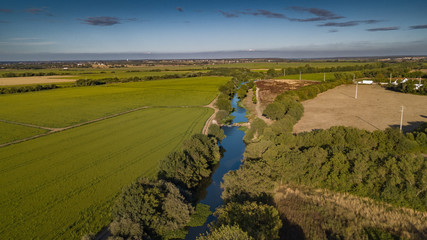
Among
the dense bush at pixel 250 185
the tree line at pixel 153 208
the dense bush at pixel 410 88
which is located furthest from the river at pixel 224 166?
the dense bush at pixel 410 88

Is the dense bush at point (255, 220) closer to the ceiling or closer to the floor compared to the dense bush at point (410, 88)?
closer to the floor

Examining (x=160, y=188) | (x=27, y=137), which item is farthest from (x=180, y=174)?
(x=27, y=137)

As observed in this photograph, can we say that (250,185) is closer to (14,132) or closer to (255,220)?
(255,220)

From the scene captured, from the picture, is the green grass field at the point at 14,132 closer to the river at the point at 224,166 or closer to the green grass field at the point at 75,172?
the green grass field at the point at 75,172

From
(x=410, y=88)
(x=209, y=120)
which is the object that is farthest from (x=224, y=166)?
(x=410, y=88)

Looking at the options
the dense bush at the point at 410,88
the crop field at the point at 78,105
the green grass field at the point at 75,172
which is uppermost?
the dense bush at the point at 410,88

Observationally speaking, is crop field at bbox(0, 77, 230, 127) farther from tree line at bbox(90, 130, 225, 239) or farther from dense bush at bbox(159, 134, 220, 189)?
tree line at bbox(90, 130, 225, 239)

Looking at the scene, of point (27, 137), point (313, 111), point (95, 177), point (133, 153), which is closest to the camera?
point (95, 177)

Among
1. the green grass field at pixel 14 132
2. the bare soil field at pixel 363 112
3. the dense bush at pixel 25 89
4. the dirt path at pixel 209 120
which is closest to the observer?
the green grass field at pixel 14 132

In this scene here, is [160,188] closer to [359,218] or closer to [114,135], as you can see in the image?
[359,218]
